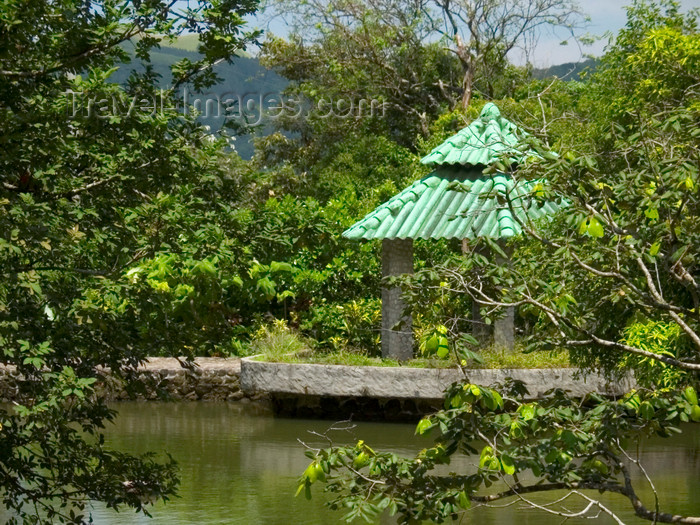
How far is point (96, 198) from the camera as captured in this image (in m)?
7.11

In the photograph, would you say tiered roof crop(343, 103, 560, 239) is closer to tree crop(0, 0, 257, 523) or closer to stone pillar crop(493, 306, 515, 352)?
stone pillar crop(493, 306, 515, 352)

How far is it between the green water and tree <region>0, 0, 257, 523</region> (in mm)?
2574

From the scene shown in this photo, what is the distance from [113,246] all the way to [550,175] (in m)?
2.85

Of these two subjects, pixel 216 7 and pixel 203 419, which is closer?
pixel 216 7

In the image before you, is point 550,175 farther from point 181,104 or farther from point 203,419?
point 203,419

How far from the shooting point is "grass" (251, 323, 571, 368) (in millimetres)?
15109

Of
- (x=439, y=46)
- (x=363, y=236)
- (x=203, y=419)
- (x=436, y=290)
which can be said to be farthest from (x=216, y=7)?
(x=439, y=46)

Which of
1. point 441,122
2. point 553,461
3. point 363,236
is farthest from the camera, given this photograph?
point 441,122

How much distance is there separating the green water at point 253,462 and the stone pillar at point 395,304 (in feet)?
4.18

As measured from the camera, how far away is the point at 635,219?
602 centimetres

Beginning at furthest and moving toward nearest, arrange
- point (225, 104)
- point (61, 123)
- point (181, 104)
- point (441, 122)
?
point (441, 122) → point (225, 104) → point (181, 104) → point (61, 123)

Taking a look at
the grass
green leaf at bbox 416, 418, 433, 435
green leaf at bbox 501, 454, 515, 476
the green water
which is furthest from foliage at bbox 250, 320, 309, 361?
green leaf at bbox 501, 454, 515, 476

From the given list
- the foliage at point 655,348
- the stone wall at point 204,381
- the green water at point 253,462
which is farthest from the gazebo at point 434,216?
the foliage at point 655,348

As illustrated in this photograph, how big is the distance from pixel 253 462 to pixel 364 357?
407cm
